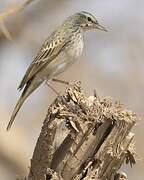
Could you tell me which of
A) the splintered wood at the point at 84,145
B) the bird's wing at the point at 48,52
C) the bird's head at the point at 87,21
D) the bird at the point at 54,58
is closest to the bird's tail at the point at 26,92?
the bird at the point at 54,58

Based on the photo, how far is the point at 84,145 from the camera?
6137 millimetres

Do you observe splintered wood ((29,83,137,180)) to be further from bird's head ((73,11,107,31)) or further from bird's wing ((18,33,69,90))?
bird's head ((73,11,107,31))

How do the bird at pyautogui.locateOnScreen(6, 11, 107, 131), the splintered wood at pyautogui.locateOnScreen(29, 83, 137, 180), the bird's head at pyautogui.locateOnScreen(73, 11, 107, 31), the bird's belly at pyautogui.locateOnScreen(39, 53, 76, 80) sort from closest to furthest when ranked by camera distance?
1. the splintered wood at pyautogui.locateOnScreen(29, 83, 137, 180)
2. the bird at pyautogui.locateOnScreen(6, 11, 107, 131)
3. the bird's belly at pyautogui.locateOnScreen(39, 53, 76, 80)
4. the bird's head at pyautogui.locateOnScreen(73, 11, 107, 31)

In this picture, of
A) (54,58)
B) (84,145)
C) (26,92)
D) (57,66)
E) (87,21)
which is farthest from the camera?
(87,21)

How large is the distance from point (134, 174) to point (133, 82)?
5.08ft

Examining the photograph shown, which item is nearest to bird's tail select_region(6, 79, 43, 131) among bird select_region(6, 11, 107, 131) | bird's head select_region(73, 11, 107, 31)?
bird select_region(6, 11, 107, 131)

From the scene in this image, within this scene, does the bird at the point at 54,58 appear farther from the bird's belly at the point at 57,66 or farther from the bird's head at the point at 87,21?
the bird's head at the point at 87,21

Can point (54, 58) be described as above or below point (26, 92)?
above

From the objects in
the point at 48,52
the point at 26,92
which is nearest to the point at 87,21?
the point at 48,52

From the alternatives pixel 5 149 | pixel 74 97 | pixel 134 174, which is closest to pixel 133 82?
pixel 134 174

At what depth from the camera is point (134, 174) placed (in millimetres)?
11312

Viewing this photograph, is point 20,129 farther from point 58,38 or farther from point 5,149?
point 58,38

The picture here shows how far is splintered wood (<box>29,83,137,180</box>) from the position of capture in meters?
6.12

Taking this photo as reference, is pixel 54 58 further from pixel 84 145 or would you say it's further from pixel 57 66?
pixel 84 145
